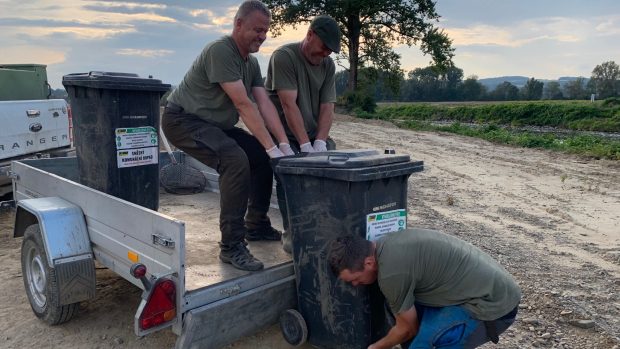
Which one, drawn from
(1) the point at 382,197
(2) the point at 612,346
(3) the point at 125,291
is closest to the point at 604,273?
(2) the point at 612,346

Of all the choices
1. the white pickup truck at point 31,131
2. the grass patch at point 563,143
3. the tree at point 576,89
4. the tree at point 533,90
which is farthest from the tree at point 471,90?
the white pickup truck at point 31,131

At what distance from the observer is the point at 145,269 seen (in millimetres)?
2676

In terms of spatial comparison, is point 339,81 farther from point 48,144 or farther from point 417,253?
point 417,253

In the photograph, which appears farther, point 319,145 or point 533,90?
point 533,90

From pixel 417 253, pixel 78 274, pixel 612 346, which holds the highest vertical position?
pixel 417 253

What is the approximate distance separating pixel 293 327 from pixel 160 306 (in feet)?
2.77

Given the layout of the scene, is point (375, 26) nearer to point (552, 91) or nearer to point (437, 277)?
point (437, 277)

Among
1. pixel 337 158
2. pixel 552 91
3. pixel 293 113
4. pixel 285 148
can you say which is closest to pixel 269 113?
pixel 293 113

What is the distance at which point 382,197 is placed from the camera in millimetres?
2922

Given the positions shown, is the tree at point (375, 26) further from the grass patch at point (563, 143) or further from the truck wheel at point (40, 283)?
the truck wheel at point (40, 283)

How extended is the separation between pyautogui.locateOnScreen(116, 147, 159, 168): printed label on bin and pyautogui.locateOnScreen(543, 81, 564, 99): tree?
64.0 metres

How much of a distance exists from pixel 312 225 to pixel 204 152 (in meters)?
0.99

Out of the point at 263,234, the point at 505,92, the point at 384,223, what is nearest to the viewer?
the point at 384,223

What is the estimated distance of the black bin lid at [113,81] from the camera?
12.2 feet
